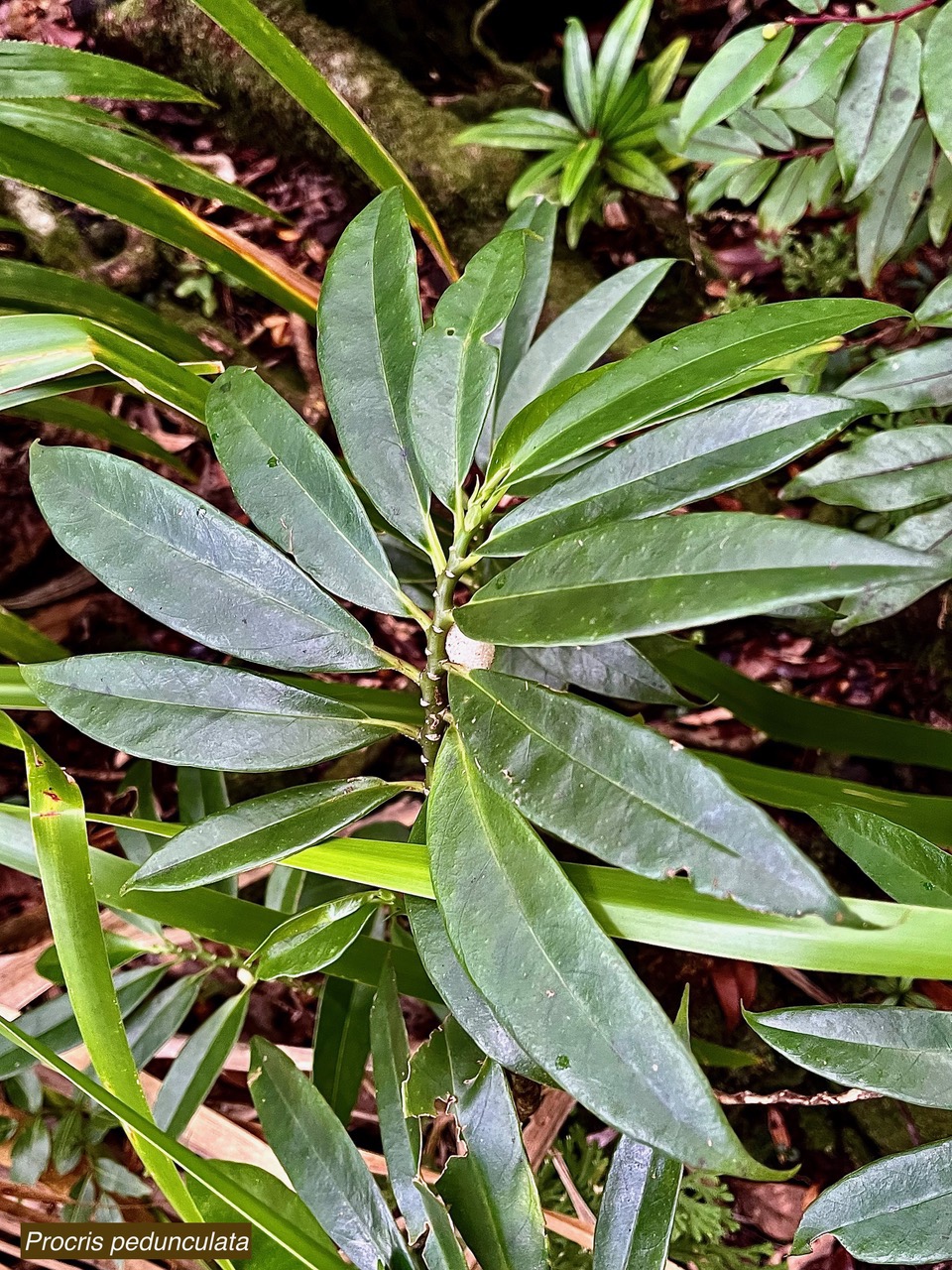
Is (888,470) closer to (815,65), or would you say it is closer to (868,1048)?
(815,65)

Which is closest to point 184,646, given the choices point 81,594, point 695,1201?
point 81,594

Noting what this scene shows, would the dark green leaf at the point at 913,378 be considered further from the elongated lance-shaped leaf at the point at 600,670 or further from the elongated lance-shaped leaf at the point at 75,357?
the elongated lance-shaped leaf at the point at 75,357

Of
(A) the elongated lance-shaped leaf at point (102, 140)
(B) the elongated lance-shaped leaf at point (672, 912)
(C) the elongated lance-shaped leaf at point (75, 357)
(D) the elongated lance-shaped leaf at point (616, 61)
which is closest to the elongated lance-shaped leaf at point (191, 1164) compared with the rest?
(B) the elongated lance-shaped leaf at point (672, 912)

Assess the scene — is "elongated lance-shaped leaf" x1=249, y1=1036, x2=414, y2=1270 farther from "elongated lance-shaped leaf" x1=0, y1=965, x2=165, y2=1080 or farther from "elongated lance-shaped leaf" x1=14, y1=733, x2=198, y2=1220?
"elongated lance-shaped leaf" x1=0, y1=965, x2=165, y2=1080

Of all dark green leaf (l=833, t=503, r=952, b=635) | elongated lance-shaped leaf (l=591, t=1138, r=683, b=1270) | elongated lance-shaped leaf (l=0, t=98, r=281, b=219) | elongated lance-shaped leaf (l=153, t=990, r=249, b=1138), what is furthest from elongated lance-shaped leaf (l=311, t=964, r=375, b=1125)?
elongated lance-shaped leaf (l=0, t=98, r=281, b=219)

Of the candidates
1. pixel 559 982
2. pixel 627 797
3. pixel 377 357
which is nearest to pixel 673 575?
pixel 627 797
